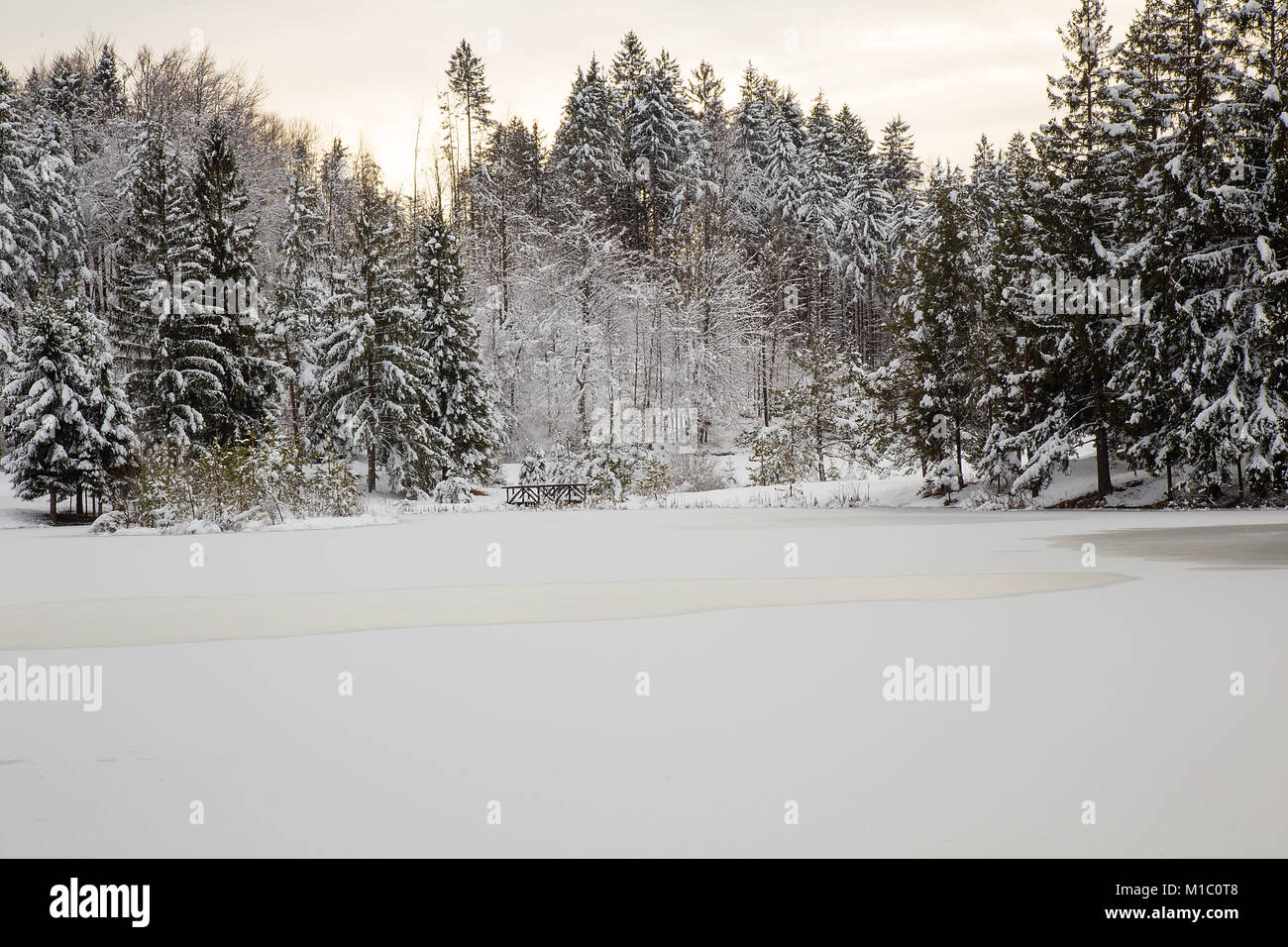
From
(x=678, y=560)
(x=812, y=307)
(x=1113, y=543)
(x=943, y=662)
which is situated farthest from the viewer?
(x=812, y=307)

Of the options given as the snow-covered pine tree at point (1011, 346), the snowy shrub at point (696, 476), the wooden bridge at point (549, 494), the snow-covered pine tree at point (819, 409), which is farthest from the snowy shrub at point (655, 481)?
the snow-covered pine tree at point (1011, 346)

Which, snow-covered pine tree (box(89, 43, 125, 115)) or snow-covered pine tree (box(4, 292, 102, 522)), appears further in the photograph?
snow-covered pine tree (box(89, 43, 125, 115))

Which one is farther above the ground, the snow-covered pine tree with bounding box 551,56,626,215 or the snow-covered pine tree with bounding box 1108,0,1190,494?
the snow-covered pine tree with bounding box 551,56,626,215

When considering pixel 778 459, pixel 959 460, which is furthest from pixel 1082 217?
pixel 778 459

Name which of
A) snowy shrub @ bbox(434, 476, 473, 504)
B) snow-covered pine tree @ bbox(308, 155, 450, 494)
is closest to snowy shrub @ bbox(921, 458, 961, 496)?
snowy shrub @ bbox(434, 476, 473, 504)

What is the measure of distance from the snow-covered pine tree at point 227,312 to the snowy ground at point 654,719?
26.2 meters

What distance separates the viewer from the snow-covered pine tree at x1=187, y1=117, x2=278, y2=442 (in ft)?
125

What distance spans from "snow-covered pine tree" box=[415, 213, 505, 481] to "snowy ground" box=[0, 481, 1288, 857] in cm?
3068

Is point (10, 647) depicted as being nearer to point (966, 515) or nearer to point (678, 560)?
point (678, 560)

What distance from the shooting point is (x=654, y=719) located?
20.2 feet

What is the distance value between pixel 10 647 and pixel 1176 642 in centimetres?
1012

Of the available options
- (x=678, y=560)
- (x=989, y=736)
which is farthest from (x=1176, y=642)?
(x=678, y=560)

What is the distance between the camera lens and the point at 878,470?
4244 centimetres

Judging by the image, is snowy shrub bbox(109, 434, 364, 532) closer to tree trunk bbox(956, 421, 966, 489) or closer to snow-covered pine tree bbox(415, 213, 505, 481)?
snow-covered pine tree bbox(415, 213, 505, 481)
